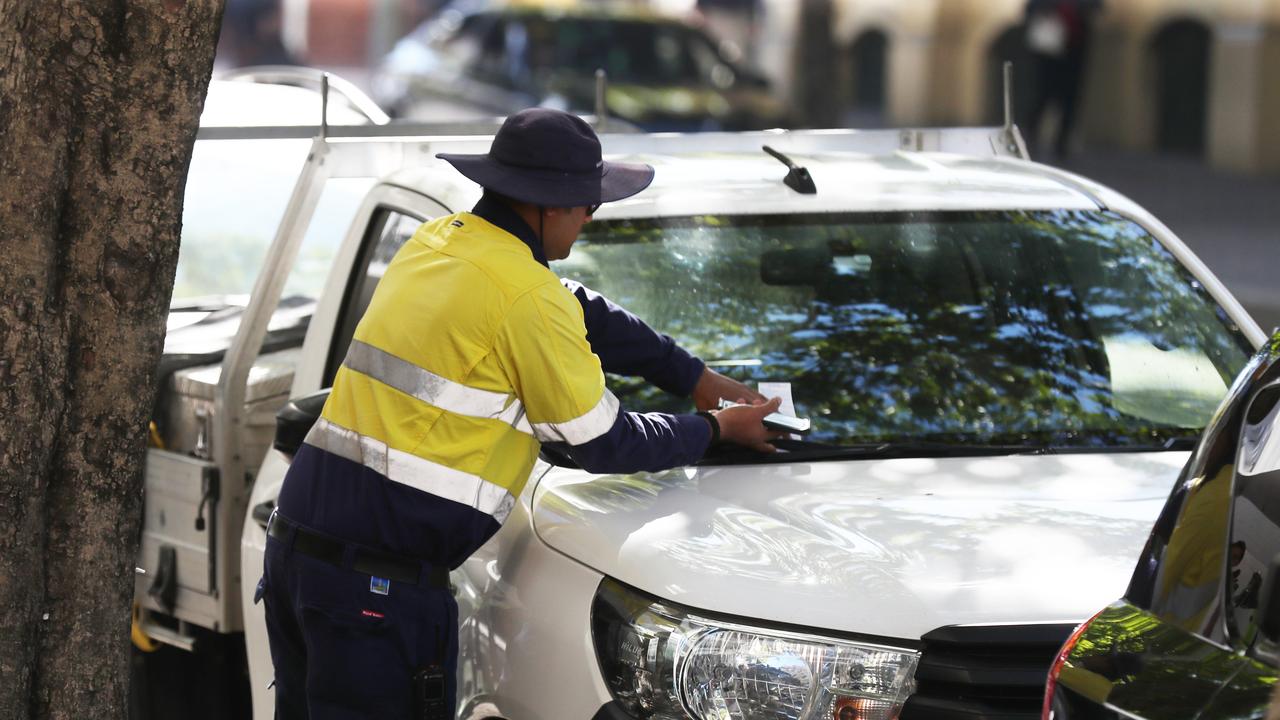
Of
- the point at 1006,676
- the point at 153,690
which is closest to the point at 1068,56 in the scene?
the point at 153,690

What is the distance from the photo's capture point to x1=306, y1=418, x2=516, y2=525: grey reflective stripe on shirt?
3.51 m

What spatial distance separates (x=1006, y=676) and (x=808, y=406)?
998 millimetres

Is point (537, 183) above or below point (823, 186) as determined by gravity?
above

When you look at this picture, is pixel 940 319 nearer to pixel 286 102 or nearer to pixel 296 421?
pixel 296 421

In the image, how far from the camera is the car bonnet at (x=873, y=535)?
10.6 ft

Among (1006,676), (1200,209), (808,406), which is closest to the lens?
(1006,676)

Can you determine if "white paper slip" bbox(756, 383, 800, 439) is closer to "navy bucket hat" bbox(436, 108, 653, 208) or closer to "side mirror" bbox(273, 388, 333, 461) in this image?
"navy bucket hat" bbox(436, 108, 653, 208)

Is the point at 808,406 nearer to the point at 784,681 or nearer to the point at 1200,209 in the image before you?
the point at 784,681

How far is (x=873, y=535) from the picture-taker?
3.45 meters

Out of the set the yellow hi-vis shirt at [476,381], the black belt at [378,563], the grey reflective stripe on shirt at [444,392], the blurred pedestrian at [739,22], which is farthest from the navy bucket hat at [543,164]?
the blurred pedestrian at [739,22]

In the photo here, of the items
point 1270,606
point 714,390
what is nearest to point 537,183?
point 714,390

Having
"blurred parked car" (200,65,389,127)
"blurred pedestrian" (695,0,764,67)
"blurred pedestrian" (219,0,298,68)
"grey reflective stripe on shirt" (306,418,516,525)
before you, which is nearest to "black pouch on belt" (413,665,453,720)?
"grey reflective stripe on shirt" (306,418,516,525)

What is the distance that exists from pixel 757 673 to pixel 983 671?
366 millimetres

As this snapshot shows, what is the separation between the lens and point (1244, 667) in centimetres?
240
